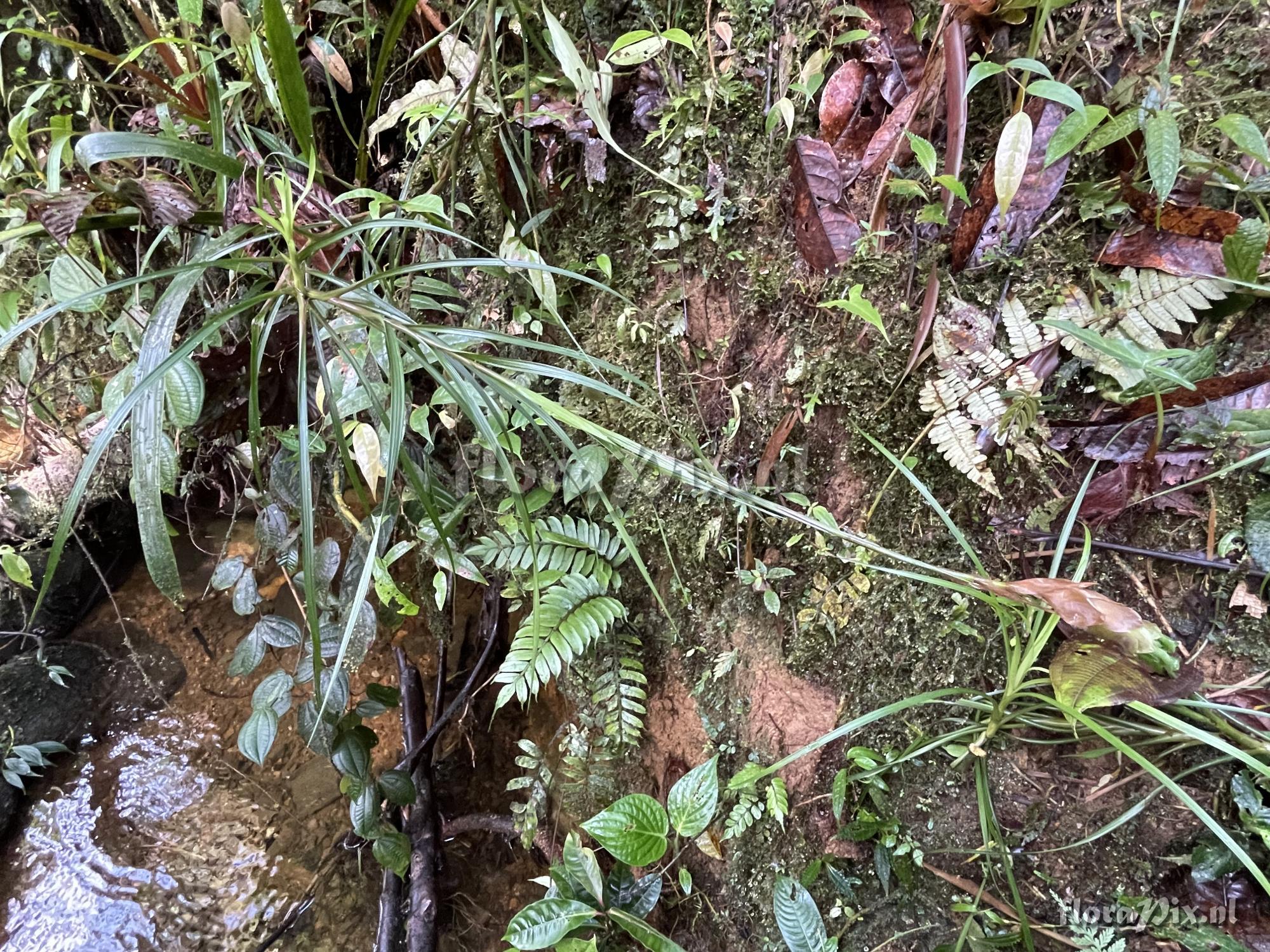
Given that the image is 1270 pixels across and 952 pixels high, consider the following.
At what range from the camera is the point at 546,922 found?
3.55 feet

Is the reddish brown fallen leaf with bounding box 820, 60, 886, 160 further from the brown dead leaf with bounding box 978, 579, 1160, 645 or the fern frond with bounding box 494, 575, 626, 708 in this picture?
the fern frond with bounding box 494, 575, 626, 708

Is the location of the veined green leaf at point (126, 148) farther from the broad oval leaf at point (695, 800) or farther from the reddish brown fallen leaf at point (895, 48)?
the broad oval leaf at point (695, 800)

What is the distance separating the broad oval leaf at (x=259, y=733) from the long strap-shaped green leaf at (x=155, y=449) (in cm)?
51

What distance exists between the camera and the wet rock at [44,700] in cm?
197

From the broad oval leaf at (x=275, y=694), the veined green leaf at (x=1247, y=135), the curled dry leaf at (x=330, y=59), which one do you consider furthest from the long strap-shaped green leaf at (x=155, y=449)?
the veined green leaf at (x=1247, y=135)

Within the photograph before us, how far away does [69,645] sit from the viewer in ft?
7.25

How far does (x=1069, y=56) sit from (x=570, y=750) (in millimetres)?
1595

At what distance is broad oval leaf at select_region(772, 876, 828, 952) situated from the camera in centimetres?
99

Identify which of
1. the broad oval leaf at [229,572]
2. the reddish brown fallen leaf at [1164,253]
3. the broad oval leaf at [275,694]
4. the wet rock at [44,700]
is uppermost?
the reddish brown fallen leaf at [1164,253]

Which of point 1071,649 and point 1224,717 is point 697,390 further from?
point 1224,717

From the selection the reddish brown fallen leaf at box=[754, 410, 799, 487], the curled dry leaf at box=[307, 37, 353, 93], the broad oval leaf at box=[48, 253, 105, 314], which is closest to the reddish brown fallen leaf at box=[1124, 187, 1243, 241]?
the reddish brown fallen leaf at box=[754, 410, 799, 487]

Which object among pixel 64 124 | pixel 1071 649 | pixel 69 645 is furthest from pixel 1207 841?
pixel 69 645

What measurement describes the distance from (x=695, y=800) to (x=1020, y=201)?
1151 millimetres

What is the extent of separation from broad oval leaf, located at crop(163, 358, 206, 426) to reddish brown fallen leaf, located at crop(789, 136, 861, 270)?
1.09 meters
